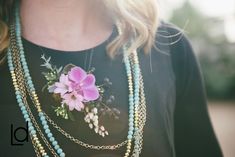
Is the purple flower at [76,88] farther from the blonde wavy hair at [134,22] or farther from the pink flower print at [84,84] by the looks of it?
the blonde wavy hair at [134,22]

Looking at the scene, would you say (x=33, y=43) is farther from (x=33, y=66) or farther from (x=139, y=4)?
(x=139, y=4)

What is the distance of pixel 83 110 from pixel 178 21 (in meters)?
16.0

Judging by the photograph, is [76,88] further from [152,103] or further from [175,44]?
[175,44]

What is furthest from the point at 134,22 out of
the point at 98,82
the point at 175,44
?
the point at 98,82

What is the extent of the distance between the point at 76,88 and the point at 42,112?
0.45 feet

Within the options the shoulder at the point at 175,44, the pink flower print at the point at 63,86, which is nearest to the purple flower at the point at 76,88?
the pink flower print at the point at 63,86

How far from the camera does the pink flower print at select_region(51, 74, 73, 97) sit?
183cm

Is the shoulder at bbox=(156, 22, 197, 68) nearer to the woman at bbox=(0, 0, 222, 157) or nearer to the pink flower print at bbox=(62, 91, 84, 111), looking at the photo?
the woman at bbox=(0, 0, 222, 157)

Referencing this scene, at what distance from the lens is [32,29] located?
1920 millimetres

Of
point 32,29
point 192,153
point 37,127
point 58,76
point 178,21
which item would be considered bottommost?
point 192,153

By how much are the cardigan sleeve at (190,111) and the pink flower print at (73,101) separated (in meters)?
0.39

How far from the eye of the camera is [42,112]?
5.90ft

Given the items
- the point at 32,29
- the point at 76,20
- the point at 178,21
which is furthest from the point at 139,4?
the point at 178,21

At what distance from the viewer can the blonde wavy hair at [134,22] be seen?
201cm
